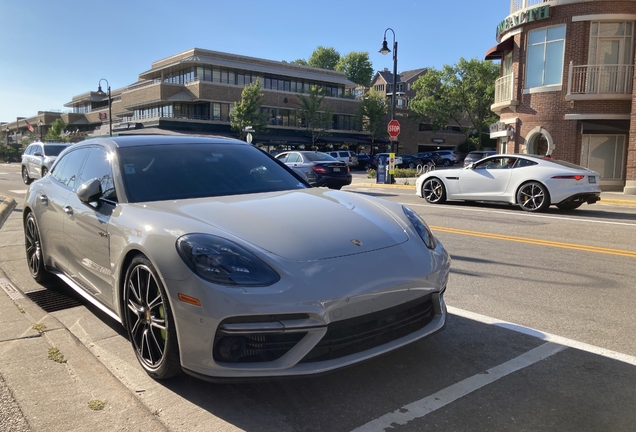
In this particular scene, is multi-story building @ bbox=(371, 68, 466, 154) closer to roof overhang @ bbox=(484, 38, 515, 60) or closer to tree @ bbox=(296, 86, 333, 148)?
tree @ bbox=(296, 86, 333, 148)

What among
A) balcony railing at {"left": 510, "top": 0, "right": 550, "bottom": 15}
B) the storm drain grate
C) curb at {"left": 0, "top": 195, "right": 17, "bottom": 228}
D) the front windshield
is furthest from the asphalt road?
balcony railing at {"left": 510, "top": 0, "right": 550, "bottom": 15}

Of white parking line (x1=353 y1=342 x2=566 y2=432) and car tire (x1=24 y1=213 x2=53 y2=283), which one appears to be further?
car tire (x1=24 y1=213 x2=53 y2=283)

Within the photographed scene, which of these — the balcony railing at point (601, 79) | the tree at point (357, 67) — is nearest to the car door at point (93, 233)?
the balcony railing at point (601, 79)

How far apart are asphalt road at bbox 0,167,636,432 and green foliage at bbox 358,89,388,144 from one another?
6632 cm

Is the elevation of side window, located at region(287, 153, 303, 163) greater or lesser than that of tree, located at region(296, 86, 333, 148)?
lesser

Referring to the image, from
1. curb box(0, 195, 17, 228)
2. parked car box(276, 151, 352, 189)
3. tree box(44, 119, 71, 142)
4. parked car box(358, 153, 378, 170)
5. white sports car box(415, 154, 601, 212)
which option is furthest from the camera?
tree box(44, 119, 71, 142)

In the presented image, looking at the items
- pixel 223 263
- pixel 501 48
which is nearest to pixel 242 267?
pixel 223 263

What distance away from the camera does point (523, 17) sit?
73.8 feet

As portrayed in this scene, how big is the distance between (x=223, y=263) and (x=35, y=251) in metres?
3.72

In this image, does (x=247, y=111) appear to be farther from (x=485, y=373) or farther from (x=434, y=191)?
(x=485, y=373)

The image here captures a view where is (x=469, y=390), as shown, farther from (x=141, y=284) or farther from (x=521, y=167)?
(x=521, y=167)

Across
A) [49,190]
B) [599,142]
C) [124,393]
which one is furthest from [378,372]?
[599,142]

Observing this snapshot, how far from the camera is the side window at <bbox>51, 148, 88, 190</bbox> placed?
4762 millimetres

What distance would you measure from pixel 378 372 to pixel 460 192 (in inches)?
436
